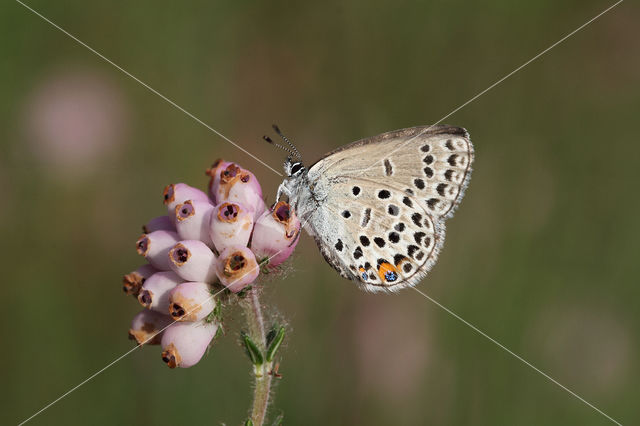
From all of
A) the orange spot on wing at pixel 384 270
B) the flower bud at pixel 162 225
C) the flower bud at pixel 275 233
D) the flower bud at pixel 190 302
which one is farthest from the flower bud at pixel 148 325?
the orange spot on wing at pixel 384 270

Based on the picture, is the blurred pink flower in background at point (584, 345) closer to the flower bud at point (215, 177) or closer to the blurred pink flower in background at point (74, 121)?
the flower bud at point (215, 177)

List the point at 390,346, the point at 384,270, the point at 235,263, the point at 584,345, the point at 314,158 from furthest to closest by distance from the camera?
the point at 314,158
the point at 390,346
the point at 584,345
the point at 384,270
the point at 235,263

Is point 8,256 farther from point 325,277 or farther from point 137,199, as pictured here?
point 325,277

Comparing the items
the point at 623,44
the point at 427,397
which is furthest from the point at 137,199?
the point at 623,44

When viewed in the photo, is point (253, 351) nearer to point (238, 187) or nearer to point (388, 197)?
point (238, 187)

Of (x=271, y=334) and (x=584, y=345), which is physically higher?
(x=271, y=334)

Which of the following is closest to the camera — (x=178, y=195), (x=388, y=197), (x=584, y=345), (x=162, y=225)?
(x=178, y=195)

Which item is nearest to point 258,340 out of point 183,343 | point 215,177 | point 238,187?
point 183,343
